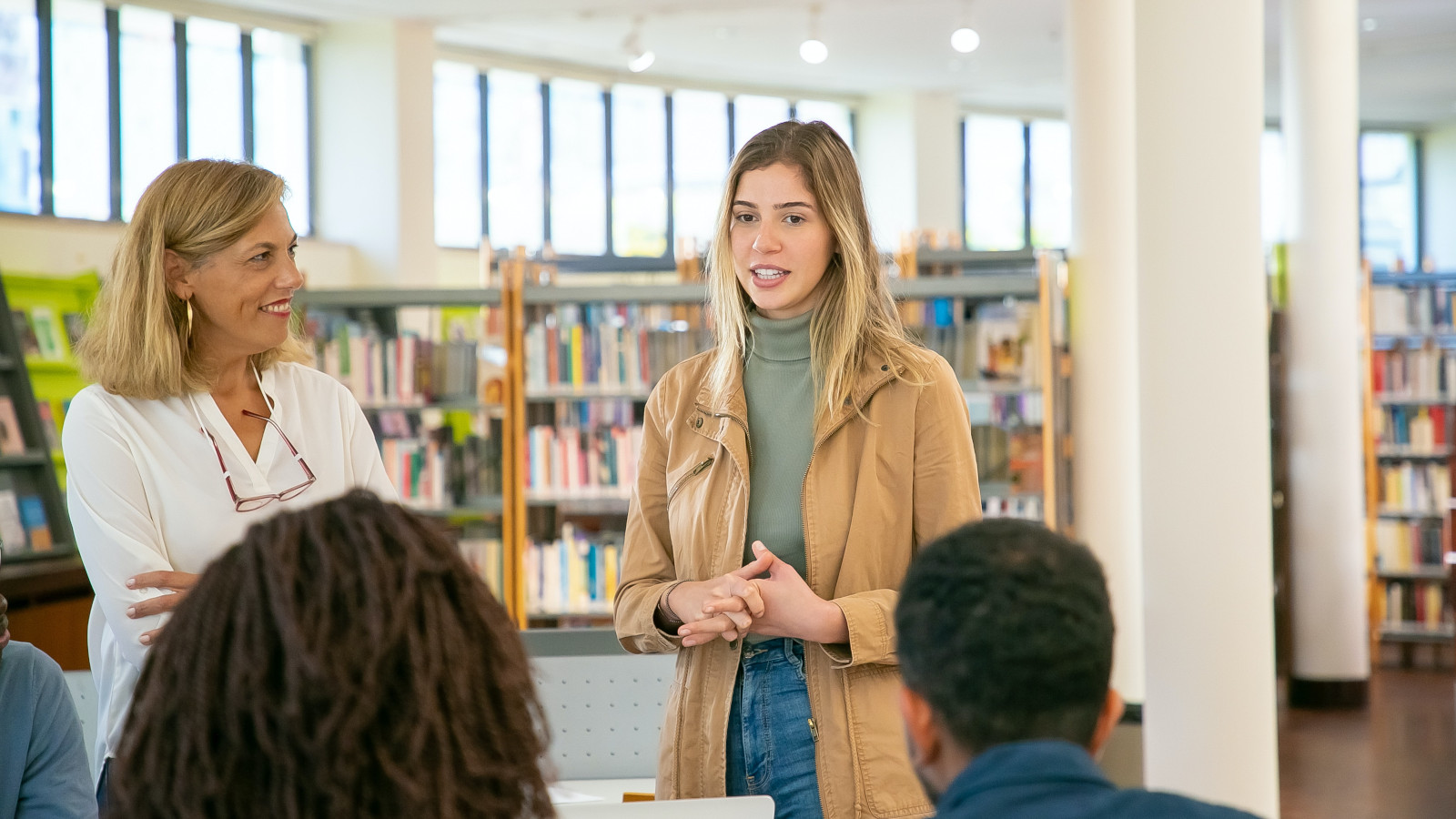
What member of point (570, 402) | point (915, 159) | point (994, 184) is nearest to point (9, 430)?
point (570, 402)

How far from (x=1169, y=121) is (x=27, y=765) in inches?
119

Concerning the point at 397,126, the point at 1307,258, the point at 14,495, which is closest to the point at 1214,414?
the point at 1307,258

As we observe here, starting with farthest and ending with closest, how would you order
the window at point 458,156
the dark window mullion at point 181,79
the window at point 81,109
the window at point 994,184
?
the window at point 994,184 < the window at point 458,156 < the dark window mullion at point 181,79 < the window at point 81,109

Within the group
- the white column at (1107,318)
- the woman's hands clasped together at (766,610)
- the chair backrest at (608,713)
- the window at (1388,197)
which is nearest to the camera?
the woman's hands clasped together at (766,610)

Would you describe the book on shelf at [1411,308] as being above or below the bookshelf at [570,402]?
above

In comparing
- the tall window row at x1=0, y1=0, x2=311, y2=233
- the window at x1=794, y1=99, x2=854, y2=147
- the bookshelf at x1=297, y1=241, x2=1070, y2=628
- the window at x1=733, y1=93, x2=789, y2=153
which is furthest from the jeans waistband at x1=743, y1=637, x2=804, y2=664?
the window at x1=794, y1=99, x2=854, y2=147

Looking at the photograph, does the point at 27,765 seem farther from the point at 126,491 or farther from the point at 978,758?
the point at 978,758

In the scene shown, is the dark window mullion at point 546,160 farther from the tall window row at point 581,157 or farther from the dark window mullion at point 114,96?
the dark window mullion at point 114,96

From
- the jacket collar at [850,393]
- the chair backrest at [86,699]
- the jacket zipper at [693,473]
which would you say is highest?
the jacket collar at [850,393]

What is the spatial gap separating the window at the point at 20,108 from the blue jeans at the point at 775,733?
315 inches

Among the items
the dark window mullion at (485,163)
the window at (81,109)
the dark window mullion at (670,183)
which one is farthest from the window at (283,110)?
the dark window mullion at (670,183)

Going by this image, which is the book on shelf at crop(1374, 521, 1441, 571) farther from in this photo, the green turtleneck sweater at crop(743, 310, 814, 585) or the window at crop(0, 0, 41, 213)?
the window at crop(0, 0, 41, 213)

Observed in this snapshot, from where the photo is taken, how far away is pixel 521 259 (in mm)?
7047

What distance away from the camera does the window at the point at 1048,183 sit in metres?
13.9
